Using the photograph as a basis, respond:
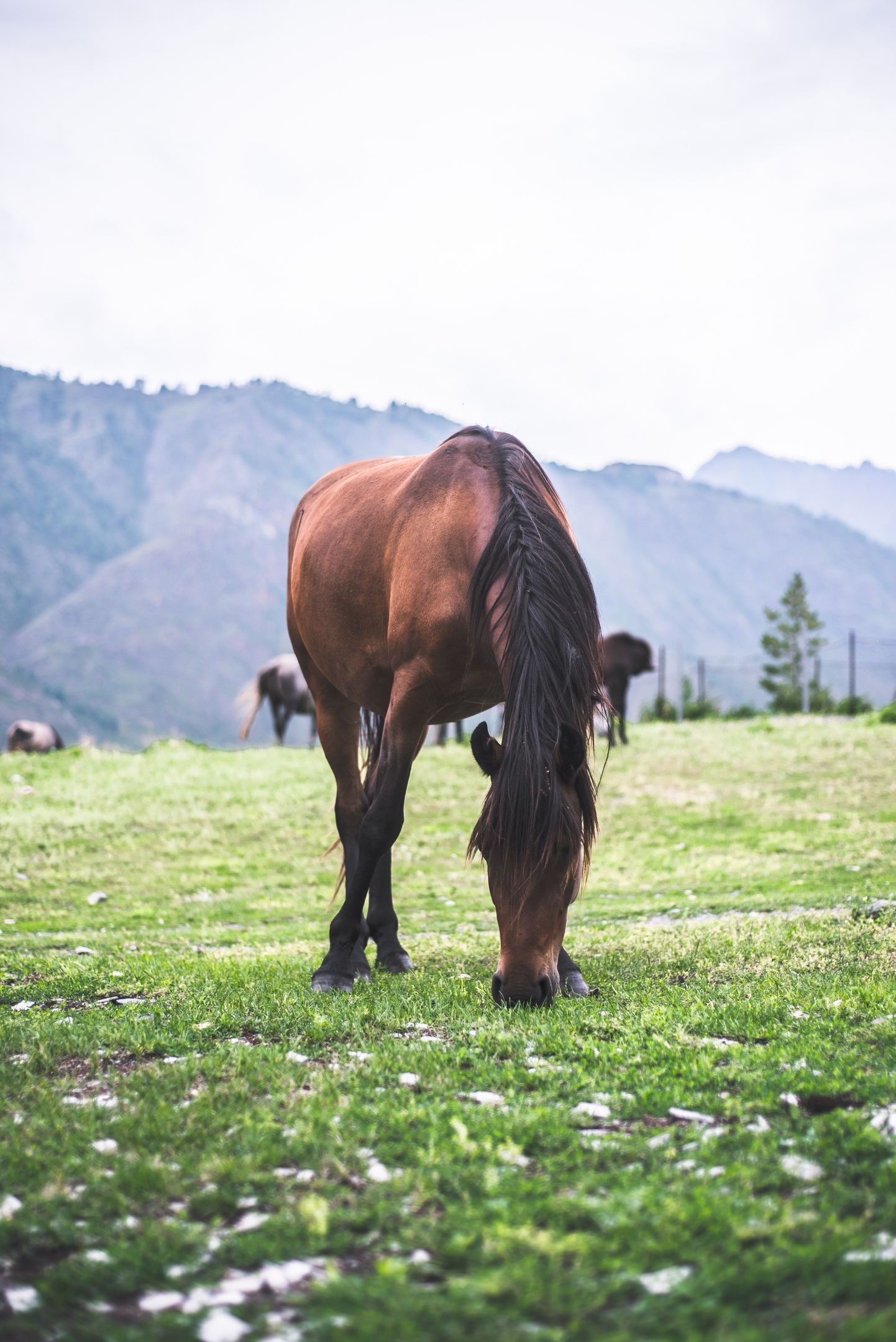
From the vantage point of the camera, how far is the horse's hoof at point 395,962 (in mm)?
6348

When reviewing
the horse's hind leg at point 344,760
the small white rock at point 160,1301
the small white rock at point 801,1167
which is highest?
the horse's hind leg at point 344,760

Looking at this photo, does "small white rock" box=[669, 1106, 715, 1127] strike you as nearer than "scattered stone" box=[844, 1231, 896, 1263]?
No

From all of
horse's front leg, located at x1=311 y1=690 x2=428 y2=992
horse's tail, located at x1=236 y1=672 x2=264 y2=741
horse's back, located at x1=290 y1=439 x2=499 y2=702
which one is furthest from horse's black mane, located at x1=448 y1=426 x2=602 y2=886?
horse's tail, located at x1=236 y1=672 x2=264 y2=741

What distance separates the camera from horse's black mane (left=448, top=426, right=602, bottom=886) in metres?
4.40

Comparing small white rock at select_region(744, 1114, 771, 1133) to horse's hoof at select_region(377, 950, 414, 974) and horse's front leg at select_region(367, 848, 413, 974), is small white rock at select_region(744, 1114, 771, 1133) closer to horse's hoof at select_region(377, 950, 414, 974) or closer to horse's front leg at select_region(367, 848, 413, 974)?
horse's hoof at select_region(377, 950, 414, 974)

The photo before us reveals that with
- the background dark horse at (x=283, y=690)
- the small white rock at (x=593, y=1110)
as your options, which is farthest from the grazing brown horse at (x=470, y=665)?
the background dark horse at (x=283, y=690)

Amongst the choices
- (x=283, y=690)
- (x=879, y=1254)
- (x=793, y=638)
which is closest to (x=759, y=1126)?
(x=879, y=1254)

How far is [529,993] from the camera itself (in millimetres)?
4398

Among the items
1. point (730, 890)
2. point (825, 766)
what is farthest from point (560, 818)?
point (825, 766)

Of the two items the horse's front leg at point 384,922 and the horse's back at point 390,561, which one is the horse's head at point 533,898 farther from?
the horse's front leg at point 384,922

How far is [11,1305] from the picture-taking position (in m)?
2.01

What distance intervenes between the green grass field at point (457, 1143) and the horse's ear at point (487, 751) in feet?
3.54

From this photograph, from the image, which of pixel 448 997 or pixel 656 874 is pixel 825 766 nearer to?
pixel 656 874

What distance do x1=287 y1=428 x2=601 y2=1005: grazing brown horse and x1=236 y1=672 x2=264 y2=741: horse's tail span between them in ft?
48.8
